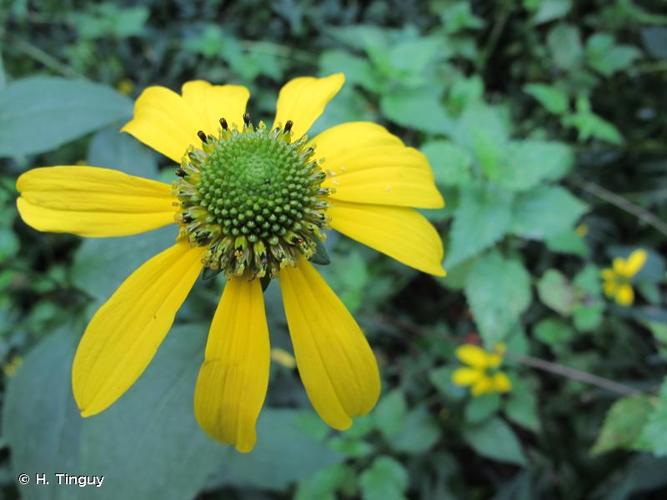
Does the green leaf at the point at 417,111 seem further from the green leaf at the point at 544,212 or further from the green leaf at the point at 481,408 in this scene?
the green leaf at the point at 481,408

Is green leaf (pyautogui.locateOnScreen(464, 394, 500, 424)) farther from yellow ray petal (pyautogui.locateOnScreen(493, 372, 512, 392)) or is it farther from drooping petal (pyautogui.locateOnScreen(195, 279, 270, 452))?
drooping petal (pyautogui.locateOnScreen(195, 279, 270, 452))

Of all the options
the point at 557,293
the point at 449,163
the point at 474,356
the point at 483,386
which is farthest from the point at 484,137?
the point at 483,386

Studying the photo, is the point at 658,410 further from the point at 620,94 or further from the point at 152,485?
the point at 620,94

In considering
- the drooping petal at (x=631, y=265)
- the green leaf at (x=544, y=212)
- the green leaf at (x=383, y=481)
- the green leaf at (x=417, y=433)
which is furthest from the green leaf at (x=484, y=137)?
the green leaf at (x=383, y=481)

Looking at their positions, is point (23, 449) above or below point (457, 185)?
below

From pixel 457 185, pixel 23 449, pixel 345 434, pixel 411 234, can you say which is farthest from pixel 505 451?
pixel 23 449

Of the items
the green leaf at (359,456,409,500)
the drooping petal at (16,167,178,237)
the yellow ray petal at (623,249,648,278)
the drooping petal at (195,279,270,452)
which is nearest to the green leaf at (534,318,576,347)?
the yellow ray petal at (623,249,648,278)
